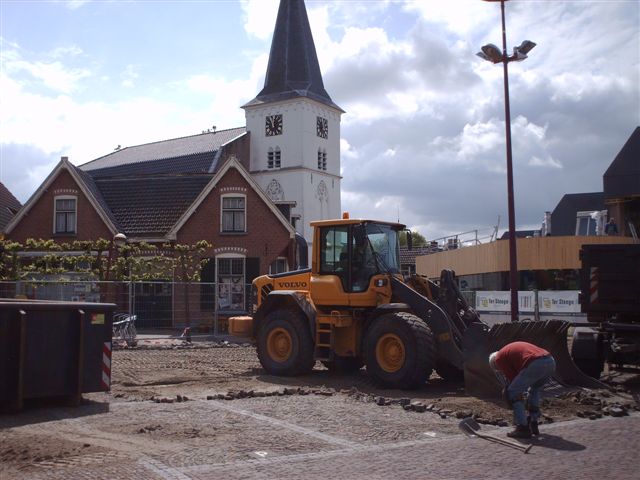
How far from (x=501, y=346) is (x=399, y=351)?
167 centimetres

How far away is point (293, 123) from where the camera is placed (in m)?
69.4

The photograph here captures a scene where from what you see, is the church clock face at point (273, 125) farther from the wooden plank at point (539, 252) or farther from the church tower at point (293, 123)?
the wooden plank at point (539, 252)

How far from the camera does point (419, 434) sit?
8.94 metres

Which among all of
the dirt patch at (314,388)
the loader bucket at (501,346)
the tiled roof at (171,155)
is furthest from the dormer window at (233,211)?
the tiled roof at (171,155)

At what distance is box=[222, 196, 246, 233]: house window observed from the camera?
102ft

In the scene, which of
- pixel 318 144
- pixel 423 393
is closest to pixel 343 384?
pixel 423 393

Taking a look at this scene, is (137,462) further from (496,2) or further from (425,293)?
(496,2)

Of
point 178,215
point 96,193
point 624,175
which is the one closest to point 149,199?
point 178,215

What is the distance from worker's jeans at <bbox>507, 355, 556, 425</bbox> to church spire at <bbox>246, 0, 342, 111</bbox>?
61.0 m

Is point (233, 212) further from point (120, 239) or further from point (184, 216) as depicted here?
point (120, 239)

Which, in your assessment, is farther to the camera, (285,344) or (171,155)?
(171,155)

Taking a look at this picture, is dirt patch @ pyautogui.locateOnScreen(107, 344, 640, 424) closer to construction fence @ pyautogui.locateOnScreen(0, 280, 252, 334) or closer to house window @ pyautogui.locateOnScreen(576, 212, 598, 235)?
construction fence @ pyautogui.locateOnScreen(0, 280, 252, 334)

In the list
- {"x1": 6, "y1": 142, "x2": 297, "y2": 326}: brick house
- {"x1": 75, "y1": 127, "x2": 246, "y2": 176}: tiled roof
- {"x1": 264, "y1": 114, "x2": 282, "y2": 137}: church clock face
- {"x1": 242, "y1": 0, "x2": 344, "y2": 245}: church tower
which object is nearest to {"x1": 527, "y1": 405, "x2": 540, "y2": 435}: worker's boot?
{"x1": 6, "y1": 142, "x2": 297, "y2": 326}: brick house

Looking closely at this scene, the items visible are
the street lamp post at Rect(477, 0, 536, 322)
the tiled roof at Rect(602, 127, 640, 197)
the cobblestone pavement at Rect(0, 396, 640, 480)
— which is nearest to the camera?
the cobblestone pavement at Rect(0, 396, 640, 480)
